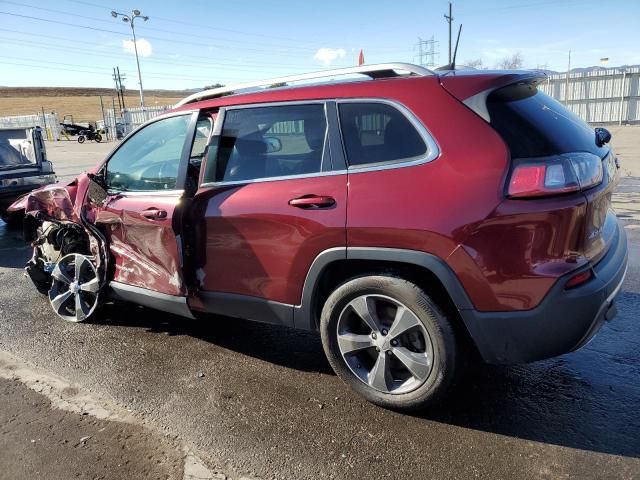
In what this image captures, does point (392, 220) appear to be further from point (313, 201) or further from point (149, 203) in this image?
point (149, 203)

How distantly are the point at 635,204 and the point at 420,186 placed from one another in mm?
7129

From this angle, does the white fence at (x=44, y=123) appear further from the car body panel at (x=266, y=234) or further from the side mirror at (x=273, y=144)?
the side mirror at (x=273, y=144)

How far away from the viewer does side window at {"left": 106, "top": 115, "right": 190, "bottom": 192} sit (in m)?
3.71

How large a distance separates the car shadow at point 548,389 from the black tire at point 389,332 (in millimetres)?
178

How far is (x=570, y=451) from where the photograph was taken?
2.55 m

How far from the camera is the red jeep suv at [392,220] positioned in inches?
96.6

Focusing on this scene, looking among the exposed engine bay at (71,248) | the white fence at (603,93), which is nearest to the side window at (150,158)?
the exposed engine bay at (71,248)

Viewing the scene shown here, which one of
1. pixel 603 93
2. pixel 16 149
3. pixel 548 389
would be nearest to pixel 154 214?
pixel 548 389

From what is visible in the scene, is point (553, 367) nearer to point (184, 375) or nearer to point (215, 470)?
point (215, 470)

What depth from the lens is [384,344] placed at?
2881 mm

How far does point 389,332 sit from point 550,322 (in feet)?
2.71

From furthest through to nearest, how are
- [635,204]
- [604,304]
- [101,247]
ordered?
[635,204] → [101,247] → [604,304]

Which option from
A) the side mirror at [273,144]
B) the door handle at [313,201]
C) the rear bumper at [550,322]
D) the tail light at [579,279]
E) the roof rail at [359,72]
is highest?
the roof rail at [359,72]

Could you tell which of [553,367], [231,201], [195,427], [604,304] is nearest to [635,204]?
[553,367]
